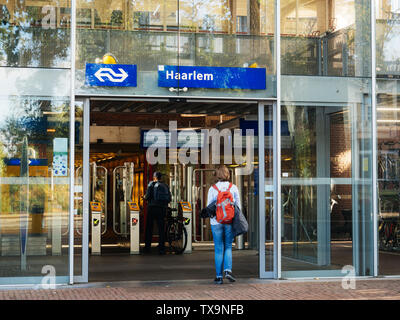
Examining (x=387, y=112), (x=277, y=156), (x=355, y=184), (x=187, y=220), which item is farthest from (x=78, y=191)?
(x=187, y=220)

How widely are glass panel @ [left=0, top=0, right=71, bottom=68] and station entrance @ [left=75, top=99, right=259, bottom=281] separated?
2.87 meters

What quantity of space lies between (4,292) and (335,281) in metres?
5.13

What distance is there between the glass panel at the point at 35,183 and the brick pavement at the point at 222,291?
0.59 m

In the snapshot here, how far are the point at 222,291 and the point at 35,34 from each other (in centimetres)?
489

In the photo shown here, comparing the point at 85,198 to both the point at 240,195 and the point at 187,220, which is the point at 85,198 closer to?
the point at 187,220

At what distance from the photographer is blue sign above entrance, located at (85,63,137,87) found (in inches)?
426

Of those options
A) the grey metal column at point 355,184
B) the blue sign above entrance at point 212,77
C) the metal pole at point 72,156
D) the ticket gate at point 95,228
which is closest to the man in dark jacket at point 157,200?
the ticket gate at point 95,228

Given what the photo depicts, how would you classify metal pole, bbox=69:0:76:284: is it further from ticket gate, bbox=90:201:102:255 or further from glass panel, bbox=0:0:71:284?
ticket gate, bbox=90:201:102:255

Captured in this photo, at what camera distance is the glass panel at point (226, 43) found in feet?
37.1

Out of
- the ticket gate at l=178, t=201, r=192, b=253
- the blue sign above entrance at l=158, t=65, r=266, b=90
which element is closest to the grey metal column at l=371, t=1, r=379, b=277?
the blue sign above entrance at l=158, t=65, r=266, b=90

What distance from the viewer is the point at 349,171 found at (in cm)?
1178
